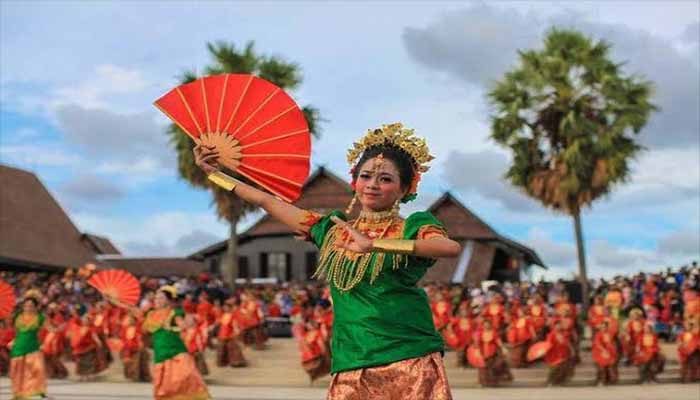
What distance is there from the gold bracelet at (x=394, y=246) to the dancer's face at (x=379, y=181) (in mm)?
543

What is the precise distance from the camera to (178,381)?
11.5 m

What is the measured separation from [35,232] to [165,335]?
27360 millimetres

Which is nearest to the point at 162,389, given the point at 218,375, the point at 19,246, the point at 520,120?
the point at 218,375

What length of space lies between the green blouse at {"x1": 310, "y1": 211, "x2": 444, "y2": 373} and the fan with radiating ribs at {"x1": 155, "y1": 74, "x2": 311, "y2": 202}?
31.1 inches

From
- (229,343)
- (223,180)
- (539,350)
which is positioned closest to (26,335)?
(229,343)

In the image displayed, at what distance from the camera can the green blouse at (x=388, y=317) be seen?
4141mm

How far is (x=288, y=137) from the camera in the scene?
4.73 meters

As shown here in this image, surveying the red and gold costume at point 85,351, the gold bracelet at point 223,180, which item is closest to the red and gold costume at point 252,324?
the red and gold costume at point 85,351

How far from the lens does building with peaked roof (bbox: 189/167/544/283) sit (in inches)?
1341

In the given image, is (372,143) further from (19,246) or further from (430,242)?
(19,246)

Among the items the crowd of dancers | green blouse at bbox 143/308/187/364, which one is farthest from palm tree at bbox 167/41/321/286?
green blouse at bbox 143/308/187/364

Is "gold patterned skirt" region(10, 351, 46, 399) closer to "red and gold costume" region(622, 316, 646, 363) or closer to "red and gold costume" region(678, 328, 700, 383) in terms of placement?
"red and gold costume" region(622, 316, 646, 363)

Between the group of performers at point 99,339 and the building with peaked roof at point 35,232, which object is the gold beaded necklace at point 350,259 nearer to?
the group of performers at point 99,339

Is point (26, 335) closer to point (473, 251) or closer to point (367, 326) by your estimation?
point (367, 326)
